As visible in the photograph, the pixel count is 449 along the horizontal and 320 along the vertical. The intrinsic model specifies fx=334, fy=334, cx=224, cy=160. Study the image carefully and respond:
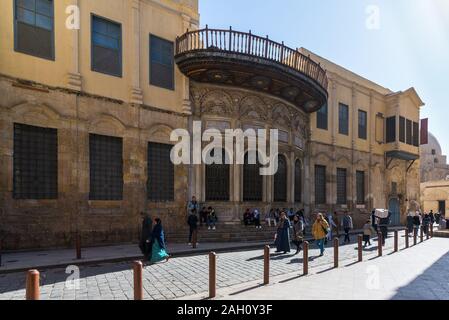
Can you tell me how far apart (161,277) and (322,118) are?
18.3m

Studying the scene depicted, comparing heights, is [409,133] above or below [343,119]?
below

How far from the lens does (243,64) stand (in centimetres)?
1457

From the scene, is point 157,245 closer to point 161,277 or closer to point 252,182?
point 161,277

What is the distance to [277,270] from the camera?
8578 millimetres

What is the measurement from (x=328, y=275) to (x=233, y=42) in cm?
1052

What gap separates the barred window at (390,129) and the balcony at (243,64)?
534 inches

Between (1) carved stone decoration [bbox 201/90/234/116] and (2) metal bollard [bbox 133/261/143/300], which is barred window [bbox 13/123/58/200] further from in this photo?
(2) metal bollard [bbox 133/261/143/300]

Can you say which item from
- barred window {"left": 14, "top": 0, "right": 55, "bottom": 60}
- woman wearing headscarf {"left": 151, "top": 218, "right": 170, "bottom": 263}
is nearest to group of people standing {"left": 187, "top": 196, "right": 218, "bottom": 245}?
woman wearing headscarf {"left": 151, "top": 218, "right": 170, "bottom": 263}

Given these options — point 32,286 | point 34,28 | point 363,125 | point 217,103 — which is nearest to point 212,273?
point 32,286

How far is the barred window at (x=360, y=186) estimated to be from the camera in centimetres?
2588

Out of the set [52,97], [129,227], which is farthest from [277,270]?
[52,97]

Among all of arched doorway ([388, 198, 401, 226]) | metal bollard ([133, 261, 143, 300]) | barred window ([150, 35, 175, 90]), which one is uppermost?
barred window ([150, 35, 175, 90])

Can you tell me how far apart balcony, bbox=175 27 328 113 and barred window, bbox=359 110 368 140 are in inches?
417

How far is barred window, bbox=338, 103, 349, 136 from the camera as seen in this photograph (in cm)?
2444
